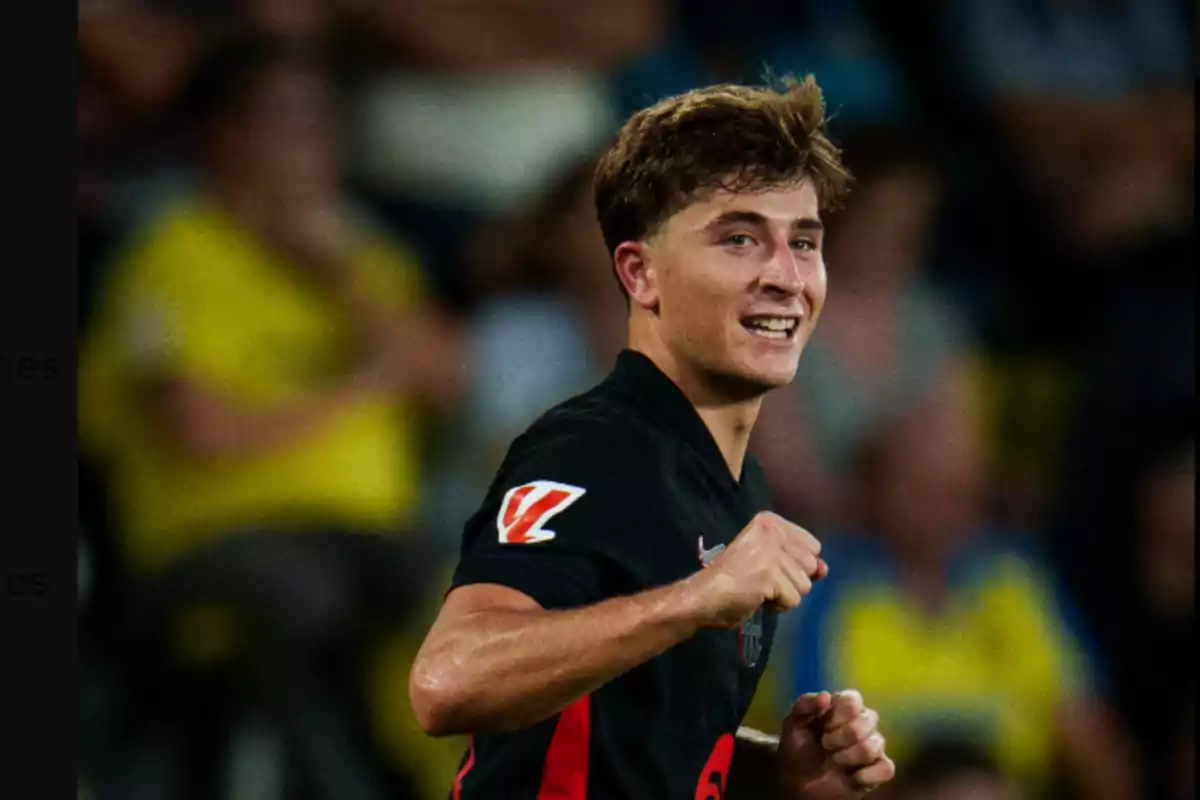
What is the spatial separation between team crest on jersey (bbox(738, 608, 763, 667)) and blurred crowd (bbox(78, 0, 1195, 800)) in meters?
0.95

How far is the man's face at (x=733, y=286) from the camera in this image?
1.75m

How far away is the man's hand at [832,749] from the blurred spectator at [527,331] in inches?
39.5

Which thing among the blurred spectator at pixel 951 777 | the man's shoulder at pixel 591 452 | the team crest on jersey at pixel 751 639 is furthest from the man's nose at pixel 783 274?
the blurred spectator at pixel 951 777

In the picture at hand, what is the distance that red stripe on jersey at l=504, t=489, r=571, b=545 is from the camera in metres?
1.44

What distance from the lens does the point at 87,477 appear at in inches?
103

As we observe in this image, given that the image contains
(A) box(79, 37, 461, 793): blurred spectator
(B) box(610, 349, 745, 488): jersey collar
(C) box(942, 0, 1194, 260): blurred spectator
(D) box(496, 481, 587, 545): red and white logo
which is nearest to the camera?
(D) box(496, 481, 587, 545): red and white logo

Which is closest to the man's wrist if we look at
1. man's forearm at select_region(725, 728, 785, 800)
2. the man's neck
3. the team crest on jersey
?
man's forearm at select_region(725, 728, 785, 800)

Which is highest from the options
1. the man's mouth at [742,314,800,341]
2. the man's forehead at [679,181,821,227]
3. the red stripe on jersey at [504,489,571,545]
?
the man's forehead at [679,181,821,227]

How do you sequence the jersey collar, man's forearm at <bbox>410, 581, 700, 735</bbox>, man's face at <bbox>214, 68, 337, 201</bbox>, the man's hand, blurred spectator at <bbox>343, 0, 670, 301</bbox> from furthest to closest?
blurred spectator at <bbox>343, 0, 670, 301</bbox> → man's face at <bbox>214, 68, 337, 201</bbox> → the man's hand → the jersey collar → man's forearm at <bbox>410, 581, 700, 735</bbox>

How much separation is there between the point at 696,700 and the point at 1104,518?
1.75 metres

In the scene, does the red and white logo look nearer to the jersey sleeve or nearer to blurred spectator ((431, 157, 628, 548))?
the jersey sleeve

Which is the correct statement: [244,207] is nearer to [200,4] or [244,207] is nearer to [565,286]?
[200,4]

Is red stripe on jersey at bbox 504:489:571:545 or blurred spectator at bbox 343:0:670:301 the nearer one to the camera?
red stripe on jersey at bbox 504:489:571:545

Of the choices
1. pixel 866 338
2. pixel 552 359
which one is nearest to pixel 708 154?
pixel 552 359
